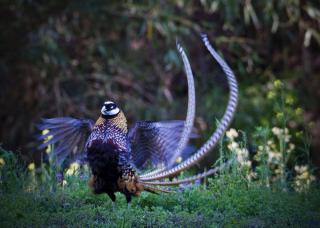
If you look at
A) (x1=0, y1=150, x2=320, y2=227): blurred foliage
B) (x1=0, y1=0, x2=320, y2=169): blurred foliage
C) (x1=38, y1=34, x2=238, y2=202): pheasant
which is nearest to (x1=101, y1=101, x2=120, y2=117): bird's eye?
(x1=38, y1=34, x2=238, y2=202): pheasant

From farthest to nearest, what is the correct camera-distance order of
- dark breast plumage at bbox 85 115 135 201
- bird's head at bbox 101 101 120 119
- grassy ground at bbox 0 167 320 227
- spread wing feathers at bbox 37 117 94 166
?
spread wing feathers at bbox 37 117 94 166
bird's head at bbox 101 101 120 119
dark breast plumage at bbox 85 115 135 201
grassy ground at bbox 0 167 320 227

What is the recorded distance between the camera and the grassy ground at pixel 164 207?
562 centimetres

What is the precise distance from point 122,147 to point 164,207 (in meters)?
0.72

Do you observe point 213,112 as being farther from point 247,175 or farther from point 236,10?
point 247,175

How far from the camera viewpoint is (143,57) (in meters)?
12.9

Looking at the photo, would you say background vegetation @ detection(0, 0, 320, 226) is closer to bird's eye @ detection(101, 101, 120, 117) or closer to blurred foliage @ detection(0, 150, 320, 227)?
blurred foliage @ detection(0, 150, 320, 227)

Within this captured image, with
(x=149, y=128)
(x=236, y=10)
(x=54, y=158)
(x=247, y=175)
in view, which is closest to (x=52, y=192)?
(x=54, y=158)

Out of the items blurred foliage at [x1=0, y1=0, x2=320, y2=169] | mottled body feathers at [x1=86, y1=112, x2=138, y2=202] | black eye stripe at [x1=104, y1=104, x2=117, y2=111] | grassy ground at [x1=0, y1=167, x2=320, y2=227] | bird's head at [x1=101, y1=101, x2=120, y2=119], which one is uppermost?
blurred foliage at [x1=0, y1=0, x2=320, y2=169]

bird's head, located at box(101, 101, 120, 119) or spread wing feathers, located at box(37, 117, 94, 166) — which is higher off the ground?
bird's head, located at box(101, 101, 120, 119)

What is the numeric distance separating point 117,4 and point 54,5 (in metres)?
1.02

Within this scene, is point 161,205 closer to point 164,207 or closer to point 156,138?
point 164,207

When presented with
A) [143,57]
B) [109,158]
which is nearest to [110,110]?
[109,158]

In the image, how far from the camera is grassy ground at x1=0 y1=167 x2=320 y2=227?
5.62m

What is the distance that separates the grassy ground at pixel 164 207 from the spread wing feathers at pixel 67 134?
0.83 feet
